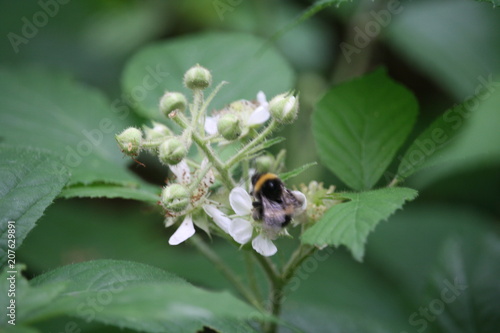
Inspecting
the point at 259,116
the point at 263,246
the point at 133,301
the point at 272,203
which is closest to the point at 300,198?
the point at 272,203

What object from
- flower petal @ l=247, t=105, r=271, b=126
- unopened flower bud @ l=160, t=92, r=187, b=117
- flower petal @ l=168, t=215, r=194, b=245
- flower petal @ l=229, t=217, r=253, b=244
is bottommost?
flower petal @ l=168, t=215, r=194, b=245

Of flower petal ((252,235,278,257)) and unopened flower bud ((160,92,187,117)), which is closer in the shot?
flower petal ((252,235,278,257))

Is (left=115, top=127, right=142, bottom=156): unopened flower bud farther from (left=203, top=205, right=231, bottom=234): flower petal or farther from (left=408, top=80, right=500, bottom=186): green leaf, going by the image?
(left=408, top=80, right=500, bottom=186): green leaf

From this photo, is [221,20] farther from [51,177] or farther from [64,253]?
[51,177]

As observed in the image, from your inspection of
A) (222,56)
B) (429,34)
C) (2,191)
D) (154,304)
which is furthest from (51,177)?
(429,34)

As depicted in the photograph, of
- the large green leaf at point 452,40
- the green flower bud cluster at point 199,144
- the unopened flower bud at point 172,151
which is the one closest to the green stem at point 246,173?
the green flower bud cluster at point 199,144

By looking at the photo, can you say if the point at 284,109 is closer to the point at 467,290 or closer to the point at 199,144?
the point at 199,144

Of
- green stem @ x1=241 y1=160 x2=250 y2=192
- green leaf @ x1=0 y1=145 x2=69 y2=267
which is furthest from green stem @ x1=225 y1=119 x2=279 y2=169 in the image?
green leaf @ x1=0 y1=145 x2=69 y2=267
